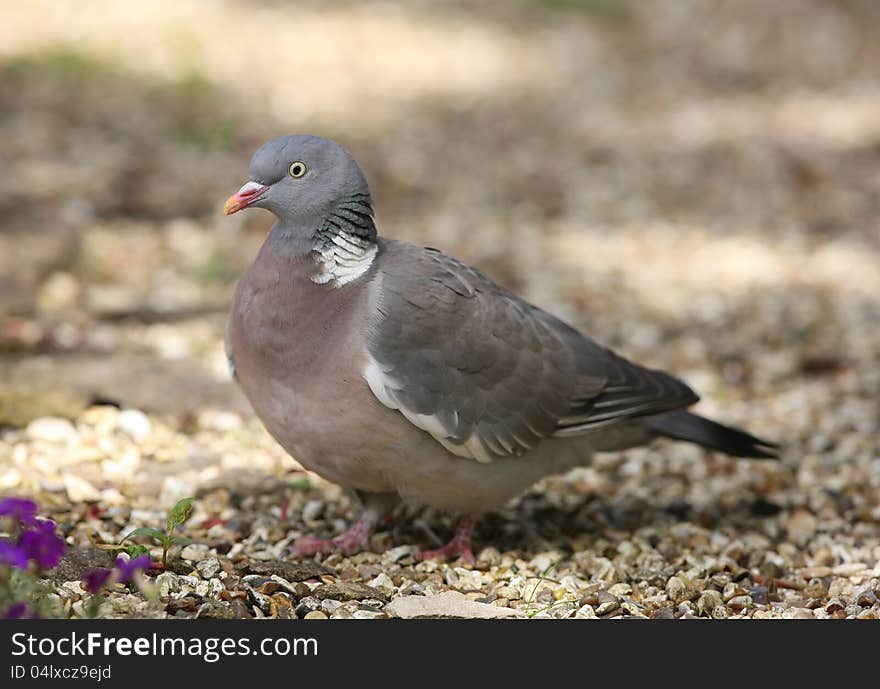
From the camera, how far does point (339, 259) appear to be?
445cm

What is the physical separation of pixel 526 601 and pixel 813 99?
8346 millimetres

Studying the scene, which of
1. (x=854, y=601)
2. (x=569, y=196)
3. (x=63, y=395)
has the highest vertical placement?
(x=569, y=196)

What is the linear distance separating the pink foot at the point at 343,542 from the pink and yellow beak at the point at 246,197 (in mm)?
1300

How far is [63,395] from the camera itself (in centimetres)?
553

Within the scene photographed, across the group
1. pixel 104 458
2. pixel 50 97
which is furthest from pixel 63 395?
pixel 50 97

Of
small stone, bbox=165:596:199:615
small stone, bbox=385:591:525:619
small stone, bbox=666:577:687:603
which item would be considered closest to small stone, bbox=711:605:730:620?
small stone, bbox=666:577:687:603

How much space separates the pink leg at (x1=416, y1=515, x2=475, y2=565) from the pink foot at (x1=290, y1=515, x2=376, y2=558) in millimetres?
224

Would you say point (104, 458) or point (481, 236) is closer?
point (104, 458)

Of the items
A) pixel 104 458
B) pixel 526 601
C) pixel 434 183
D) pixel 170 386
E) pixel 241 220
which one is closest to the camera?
pixel 526 601

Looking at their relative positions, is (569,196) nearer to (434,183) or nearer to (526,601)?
(434,183)

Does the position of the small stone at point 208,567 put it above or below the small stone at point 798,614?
above

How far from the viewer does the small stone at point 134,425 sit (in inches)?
217

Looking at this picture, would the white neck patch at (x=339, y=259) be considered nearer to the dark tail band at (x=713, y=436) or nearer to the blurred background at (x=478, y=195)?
the blurred background at (x=478, y=195)

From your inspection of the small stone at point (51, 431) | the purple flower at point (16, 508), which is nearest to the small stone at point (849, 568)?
the purple flower at point (16, 508)
